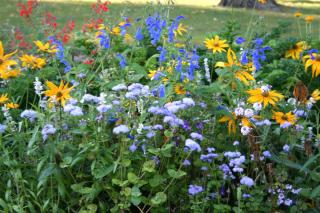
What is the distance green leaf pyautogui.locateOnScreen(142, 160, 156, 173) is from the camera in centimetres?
255

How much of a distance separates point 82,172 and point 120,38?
1.94 meters

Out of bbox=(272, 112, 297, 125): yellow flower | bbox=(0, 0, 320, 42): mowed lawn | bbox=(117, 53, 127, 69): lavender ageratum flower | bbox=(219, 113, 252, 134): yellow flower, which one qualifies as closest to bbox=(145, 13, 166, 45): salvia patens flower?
bbox=(117, 53, 127, 69): lavender ageratum flower

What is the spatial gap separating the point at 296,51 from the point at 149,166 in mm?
2384

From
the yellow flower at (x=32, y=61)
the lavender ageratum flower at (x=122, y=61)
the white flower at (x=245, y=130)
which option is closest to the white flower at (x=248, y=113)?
the white flower at (x=245, y=130)

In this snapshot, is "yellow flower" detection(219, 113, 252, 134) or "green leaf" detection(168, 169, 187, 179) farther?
"yellow flower" detection(219, 113, 252, 134)

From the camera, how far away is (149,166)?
2.58 metres

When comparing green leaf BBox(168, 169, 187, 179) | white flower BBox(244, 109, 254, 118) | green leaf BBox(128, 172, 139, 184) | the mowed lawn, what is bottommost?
the mowed lawn

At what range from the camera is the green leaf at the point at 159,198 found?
2532mm

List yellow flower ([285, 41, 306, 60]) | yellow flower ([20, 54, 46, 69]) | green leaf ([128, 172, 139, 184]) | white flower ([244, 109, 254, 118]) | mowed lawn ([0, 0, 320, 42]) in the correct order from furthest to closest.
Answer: mowed lawn ([0, 0, 320, 42]) < yellow flower ([285, 41, 306, 60]) < yellow flower ([20, 54, 46, 69]) < white flower ([244, 109, 254, 118]) < green leaf ([128, 172, 139, 184])

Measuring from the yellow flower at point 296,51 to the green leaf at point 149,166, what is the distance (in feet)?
7.26

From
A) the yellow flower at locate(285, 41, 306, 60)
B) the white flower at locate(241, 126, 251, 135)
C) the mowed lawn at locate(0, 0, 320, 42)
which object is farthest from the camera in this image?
the mowed lawn at locate(0, 0, 320, 42)

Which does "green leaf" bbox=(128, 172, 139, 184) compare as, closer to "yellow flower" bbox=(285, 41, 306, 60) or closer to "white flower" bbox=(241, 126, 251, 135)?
"white flower" bbox=(241, 126, 251, 135)

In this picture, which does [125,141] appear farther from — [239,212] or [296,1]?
[296,1]

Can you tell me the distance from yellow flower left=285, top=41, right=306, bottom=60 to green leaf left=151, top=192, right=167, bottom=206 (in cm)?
226
